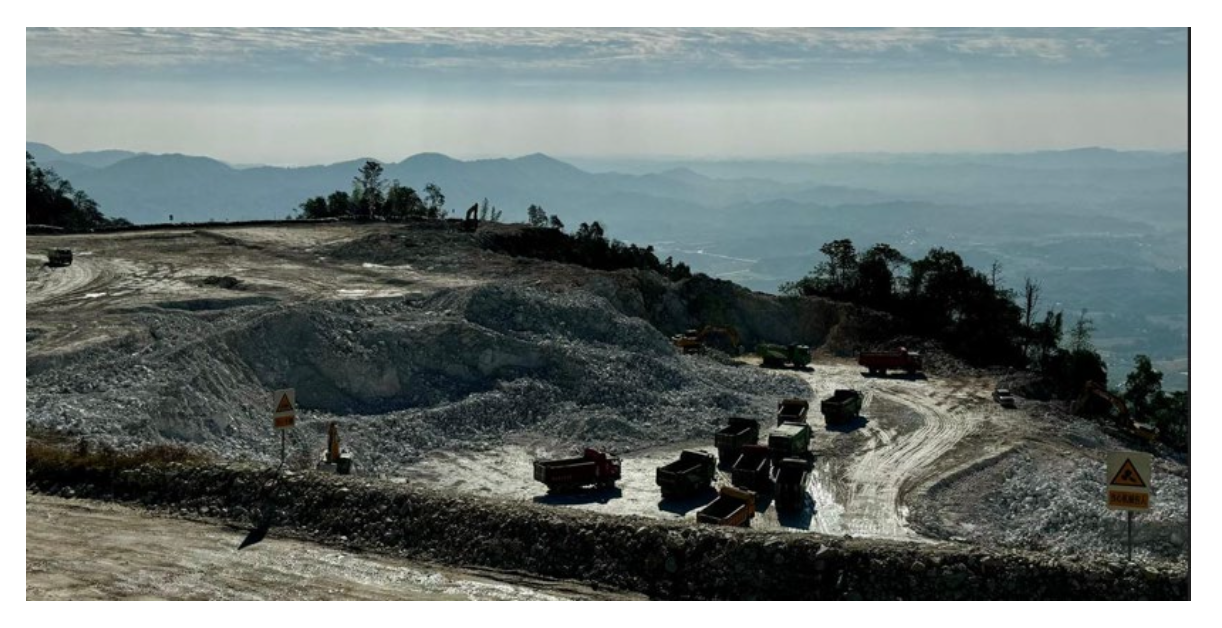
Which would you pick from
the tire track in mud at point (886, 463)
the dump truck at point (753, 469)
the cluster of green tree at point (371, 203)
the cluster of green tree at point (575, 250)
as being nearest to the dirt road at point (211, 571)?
the dump truck at point (753, 469)

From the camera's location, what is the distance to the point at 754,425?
91.2ft

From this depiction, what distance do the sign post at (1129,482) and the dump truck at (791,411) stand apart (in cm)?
1530

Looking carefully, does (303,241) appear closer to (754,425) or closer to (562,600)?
(754,425)

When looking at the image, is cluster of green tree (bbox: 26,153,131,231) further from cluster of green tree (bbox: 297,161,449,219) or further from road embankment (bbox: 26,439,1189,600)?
road embankment (bbox: 26,439,1189,600)

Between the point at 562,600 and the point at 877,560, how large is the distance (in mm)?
4589

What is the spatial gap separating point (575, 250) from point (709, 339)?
34.5ft

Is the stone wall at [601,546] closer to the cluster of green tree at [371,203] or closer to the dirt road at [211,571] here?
the dirt road at [211,571]

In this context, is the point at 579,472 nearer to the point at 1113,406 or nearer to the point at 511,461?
the point at 511,461

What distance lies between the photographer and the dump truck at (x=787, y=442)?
2581cm

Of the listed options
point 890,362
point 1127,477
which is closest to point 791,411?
point 890,362

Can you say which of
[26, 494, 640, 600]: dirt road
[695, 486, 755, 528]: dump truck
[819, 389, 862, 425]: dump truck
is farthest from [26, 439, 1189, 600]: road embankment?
[819, 389, 862, 425]: dump truck

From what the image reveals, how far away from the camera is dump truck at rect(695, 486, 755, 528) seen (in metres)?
21.0

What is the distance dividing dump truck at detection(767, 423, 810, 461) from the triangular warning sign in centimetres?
1174

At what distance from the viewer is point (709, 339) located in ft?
146
